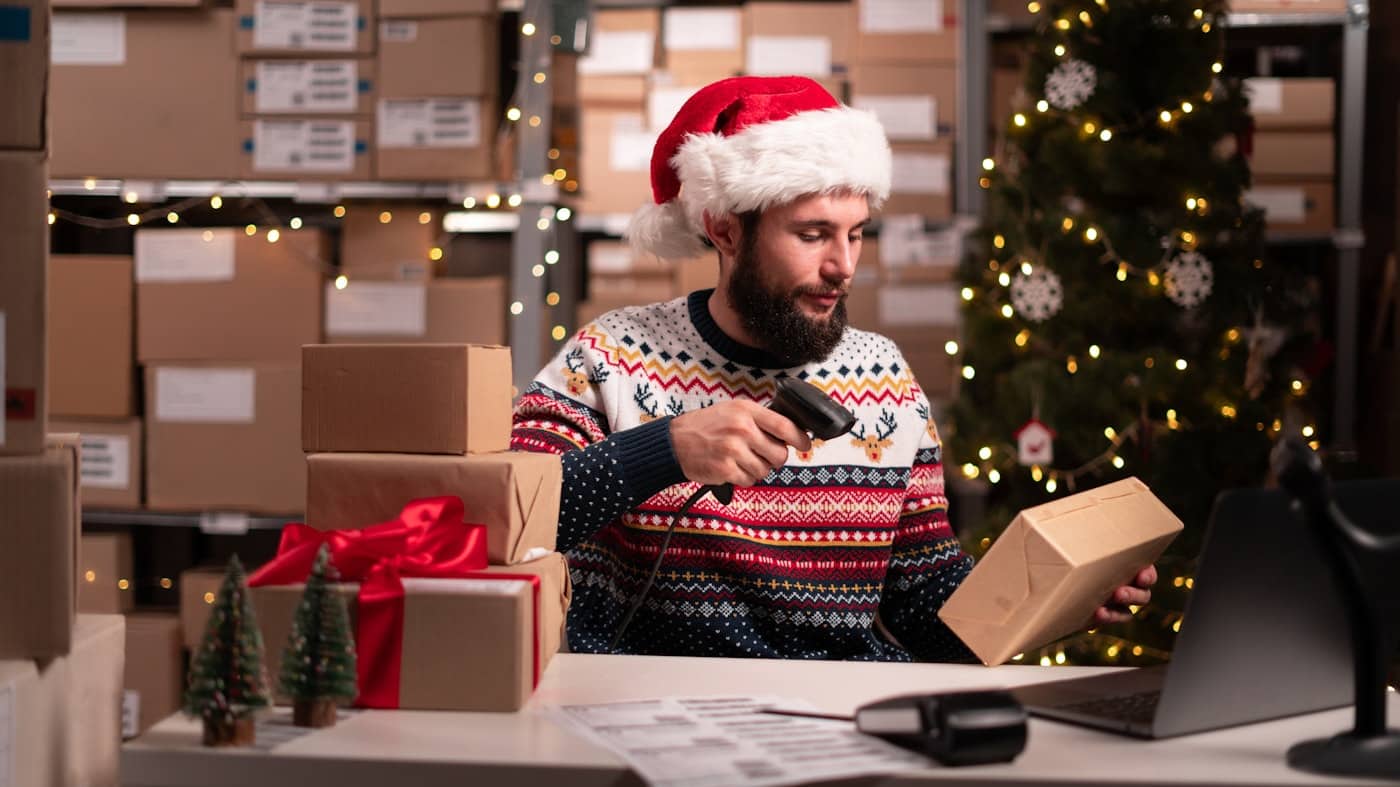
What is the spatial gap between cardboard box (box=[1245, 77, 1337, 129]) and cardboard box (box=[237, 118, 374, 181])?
2.27 metres

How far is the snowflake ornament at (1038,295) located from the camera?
3100mm

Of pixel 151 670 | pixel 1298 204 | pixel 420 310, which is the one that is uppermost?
pixel 1298 204

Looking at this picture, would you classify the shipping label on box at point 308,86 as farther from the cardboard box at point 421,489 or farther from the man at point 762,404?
the cardboard box at point 421,489

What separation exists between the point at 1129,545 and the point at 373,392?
27.8 inches

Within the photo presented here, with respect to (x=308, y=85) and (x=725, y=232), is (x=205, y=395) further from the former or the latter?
(x=725, y=232)

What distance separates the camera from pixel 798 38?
351 cm

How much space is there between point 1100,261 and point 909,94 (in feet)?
2.36

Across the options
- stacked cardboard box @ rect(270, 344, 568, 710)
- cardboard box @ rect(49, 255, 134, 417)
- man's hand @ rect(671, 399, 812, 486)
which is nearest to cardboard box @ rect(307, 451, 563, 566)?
stacked cardboard box @ rect(270, 344, 568, 710)

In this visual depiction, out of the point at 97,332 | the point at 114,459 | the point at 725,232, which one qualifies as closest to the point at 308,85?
the point at 97,332

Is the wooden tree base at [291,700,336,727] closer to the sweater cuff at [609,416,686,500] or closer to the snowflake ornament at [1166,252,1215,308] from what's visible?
the sweater cuff at [609,416,686,500]

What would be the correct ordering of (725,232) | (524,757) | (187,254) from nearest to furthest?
(524,757), (725,232), (187,254)

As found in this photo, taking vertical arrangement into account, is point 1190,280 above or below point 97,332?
above

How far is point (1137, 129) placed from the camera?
124 inches

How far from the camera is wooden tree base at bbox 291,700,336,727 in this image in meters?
1.01
